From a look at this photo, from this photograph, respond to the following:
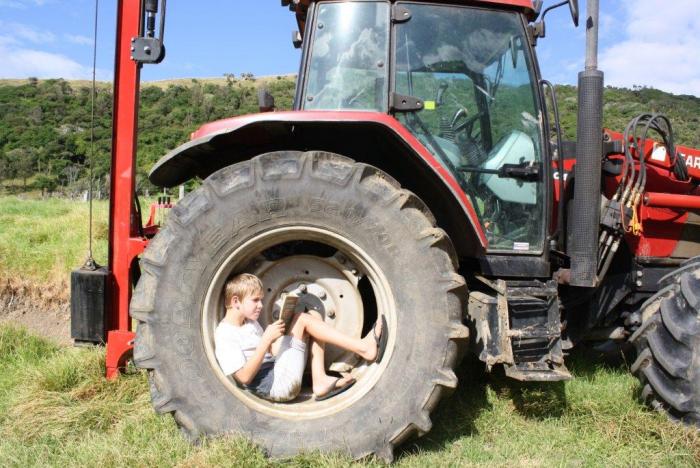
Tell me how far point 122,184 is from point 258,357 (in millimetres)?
1205

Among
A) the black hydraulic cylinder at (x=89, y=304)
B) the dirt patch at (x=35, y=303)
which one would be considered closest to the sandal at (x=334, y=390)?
the black hydraulic cylinder at (x=89, y=304)

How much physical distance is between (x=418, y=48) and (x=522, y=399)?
1.88 m

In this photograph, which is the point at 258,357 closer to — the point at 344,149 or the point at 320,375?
the point at 320,375

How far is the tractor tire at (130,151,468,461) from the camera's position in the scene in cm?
250

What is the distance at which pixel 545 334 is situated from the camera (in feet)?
9.30

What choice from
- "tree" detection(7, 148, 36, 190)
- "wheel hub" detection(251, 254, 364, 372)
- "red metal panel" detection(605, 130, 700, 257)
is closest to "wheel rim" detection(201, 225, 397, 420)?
"wheel hub" detection(251, 254, 364, 372)

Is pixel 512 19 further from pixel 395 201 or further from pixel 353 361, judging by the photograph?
pixel 353 361

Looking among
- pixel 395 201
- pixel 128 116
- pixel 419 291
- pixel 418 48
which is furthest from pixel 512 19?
pixel 128 116

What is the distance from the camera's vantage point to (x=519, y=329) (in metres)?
2.81

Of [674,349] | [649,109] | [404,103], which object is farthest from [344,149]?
[649,109]

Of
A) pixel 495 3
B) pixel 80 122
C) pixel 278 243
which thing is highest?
pixel 80 122

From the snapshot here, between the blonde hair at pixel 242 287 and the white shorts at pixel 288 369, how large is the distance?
0.28m

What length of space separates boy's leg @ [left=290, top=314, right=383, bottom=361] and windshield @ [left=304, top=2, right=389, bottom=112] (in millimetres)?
1032

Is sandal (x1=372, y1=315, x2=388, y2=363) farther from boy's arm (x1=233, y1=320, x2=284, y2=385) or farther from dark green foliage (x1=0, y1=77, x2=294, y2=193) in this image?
dark green foliage (x1=0, y1=77, x2=294, y2=193)
